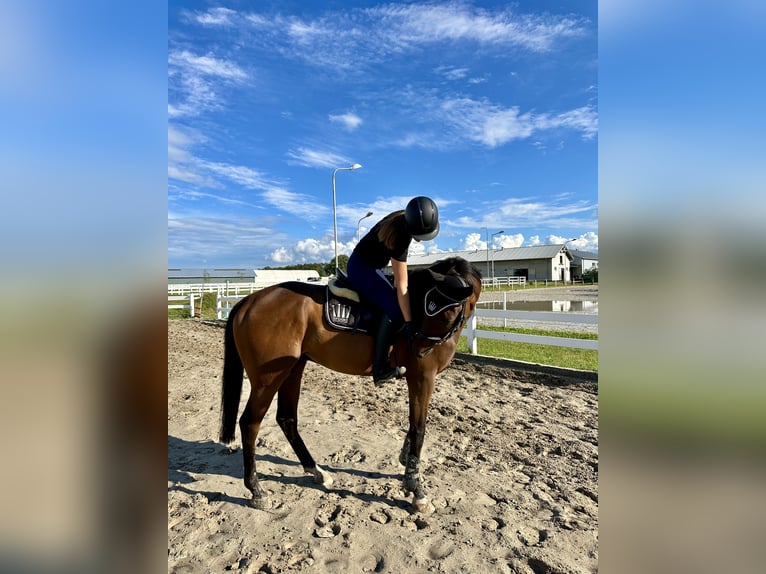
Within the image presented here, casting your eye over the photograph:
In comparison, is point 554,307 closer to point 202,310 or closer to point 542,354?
point 542,354

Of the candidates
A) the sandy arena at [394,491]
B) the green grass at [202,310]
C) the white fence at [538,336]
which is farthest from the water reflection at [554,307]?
the green grass at [202,310]

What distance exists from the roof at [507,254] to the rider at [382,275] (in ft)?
172

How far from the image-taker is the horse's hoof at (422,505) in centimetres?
311

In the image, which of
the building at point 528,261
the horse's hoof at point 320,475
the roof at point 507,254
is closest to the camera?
the horse's hoof at point 320,475

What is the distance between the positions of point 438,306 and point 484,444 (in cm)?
183

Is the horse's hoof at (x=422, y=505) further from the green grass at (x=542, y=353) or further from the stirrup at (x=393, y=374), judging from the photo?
the green grass at (x=542, y=353)

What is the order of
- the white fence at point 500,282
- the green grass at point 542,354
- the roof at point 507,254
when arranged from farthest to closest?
the roof at point 507,254 < the white fence at point 500,282 < the green grass at point 542,354

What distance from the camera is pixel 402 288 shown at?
341 centimetres

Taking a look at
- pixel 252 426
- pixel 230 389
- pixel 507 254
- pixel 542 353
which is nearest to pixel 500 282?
pixel 507 254
